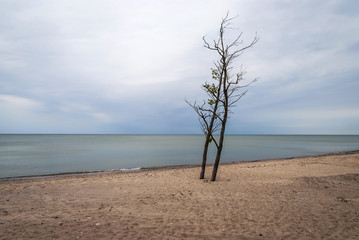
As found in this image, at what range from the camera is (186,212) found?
7.39 m

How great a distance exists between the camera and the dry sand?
5.73 metres

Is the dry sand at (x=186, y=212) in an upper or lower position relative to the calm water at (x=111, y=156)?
upper

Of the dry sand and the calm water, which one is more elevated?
the dry sand

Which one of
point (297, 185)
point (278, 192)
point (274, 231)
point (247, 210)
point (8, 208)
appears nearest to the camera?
point (274, 231)

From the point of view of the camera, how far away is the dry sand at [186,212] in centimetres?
573

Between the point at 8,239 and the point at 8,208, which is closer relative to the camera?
the point at 8,239

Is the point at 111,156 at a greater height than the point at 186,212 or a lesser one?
lesser

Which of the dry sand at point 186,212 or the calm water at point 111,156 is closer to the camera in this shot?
the dry sand at point 186,212

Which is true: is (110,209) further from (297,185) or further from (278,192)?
(297,185)

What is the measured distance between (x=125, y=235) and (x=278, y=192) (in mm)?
7058

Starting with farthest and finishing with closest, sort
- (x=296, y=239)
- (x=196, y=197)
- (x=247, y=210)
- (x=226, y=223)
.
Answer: (x=196, y=197)
(x=247, y=210)
(x=226, y=223)
(x=296, y=239)

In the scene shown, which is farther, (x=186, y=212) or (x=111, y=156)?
(x=111, y=156)

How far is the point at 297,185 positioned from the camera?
1132 cm

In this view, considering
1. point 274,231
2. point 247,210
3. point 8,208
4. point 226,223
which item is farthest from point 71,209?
point 274,231
